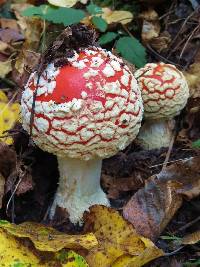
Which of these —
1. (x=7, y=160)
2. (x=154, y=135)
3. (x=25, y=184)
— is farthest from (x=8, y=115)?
(x=154, y=135)

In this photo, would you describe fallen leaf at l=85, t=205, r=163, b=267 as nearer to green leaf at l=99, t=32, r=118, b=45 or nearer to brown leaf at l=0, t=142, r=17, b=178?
brown leaf at l=0, t=142, r=17, b=178

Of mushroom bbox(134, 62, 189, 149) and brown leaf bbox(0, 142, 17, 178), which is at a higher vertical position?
mushroom bbox(134, 62, 189, 149)

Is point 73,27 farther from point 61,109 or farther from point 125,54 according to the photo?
point 125,54

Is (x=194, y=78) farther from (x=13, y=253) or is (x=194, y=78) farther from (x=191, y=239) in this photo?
(x=13, y=253)

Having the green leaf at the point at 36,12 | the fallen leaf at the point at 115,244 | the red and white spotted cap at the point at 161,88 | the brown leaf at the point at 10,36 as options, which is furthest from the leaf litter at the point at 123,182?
the red and white spotted cap at the point at 161,88

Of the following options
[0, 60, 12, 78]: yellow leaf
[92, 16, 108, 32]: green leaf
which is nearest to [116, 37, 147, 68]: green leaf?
[92, 16, 108, 32]: green leaf
